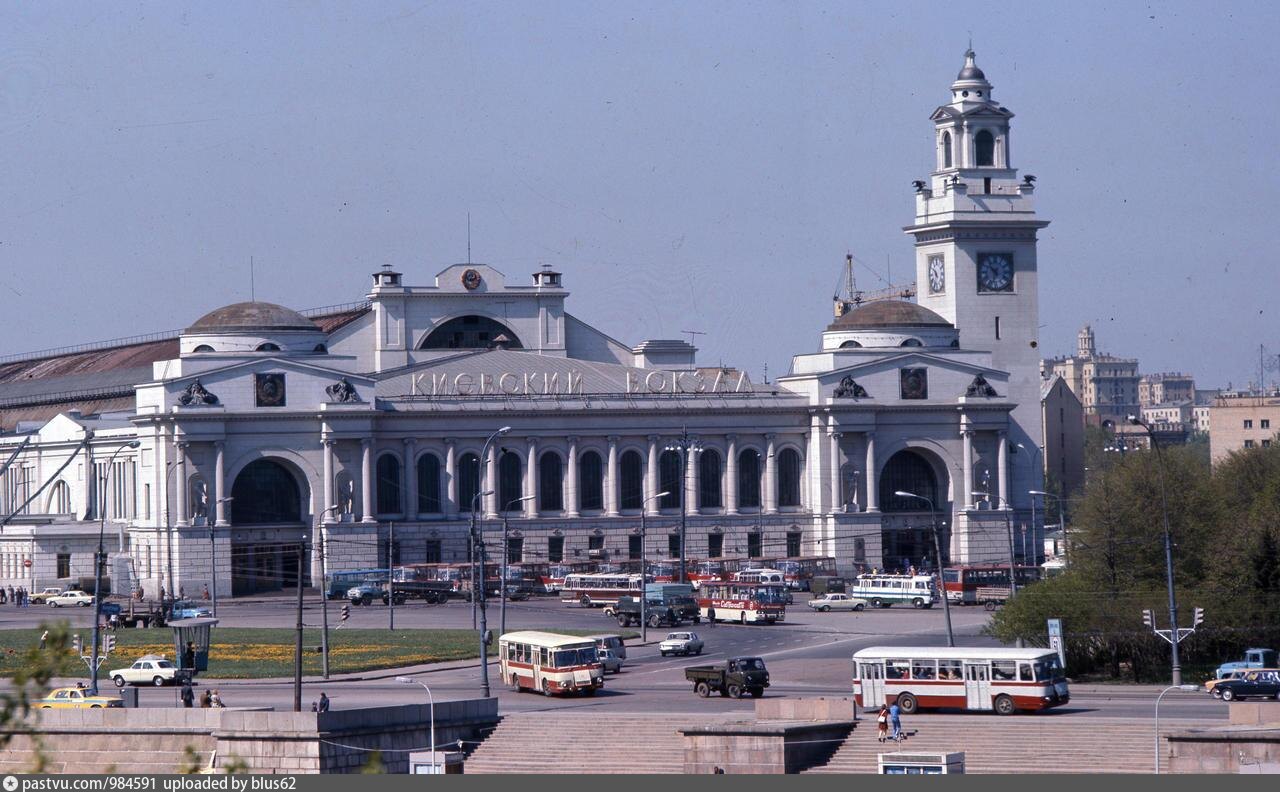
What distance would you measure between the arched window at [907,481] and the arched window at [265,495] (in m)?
36.0

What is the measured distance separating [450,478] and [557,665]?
2662 inches

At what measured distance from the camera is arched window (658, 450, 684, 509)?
145875mm

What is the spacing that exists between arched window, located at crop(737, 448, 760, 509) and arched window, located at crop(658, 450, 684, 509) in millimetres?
3833

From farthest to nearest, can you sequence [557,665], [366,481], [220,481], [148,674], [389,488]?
[389,488] < [366,481] < [220,481] < [148,674] < [557,665]

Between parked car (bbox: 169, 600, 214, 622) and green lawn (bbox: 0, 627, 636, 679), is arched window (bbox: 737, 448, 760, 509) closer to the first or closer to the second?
parked car (bbox: 169, 600, 214, 622)

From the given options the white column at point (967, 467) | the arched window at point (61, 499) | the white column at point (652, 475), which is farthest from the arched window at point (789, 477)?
the arched window at point (61, 499)

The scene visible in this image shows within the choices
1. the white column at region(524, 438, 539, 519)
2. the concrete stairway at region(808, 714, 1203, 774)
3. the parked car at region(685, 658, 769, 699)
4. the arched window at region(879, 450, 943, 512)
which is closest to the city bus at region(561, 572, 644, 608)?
the white column at region(524, 438, 539, 519)

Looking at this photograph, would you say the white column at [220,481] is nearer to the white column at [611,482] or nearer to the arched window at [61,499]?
the white column at [611,482]

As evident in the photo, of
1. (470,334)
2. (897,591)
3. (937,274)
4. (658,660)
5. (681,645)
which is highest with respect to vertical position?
(937,274)

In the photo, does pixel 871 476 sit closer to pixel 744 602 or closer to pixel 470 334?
pixel 470 334

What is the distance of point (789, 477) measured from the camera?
489 feet

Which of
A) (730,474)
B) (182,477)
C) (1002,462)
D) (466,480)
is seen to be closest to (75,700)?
(182,477)

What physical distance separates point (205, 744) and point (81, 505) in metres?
98.0

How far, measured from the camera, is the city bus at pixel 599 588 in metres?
119
